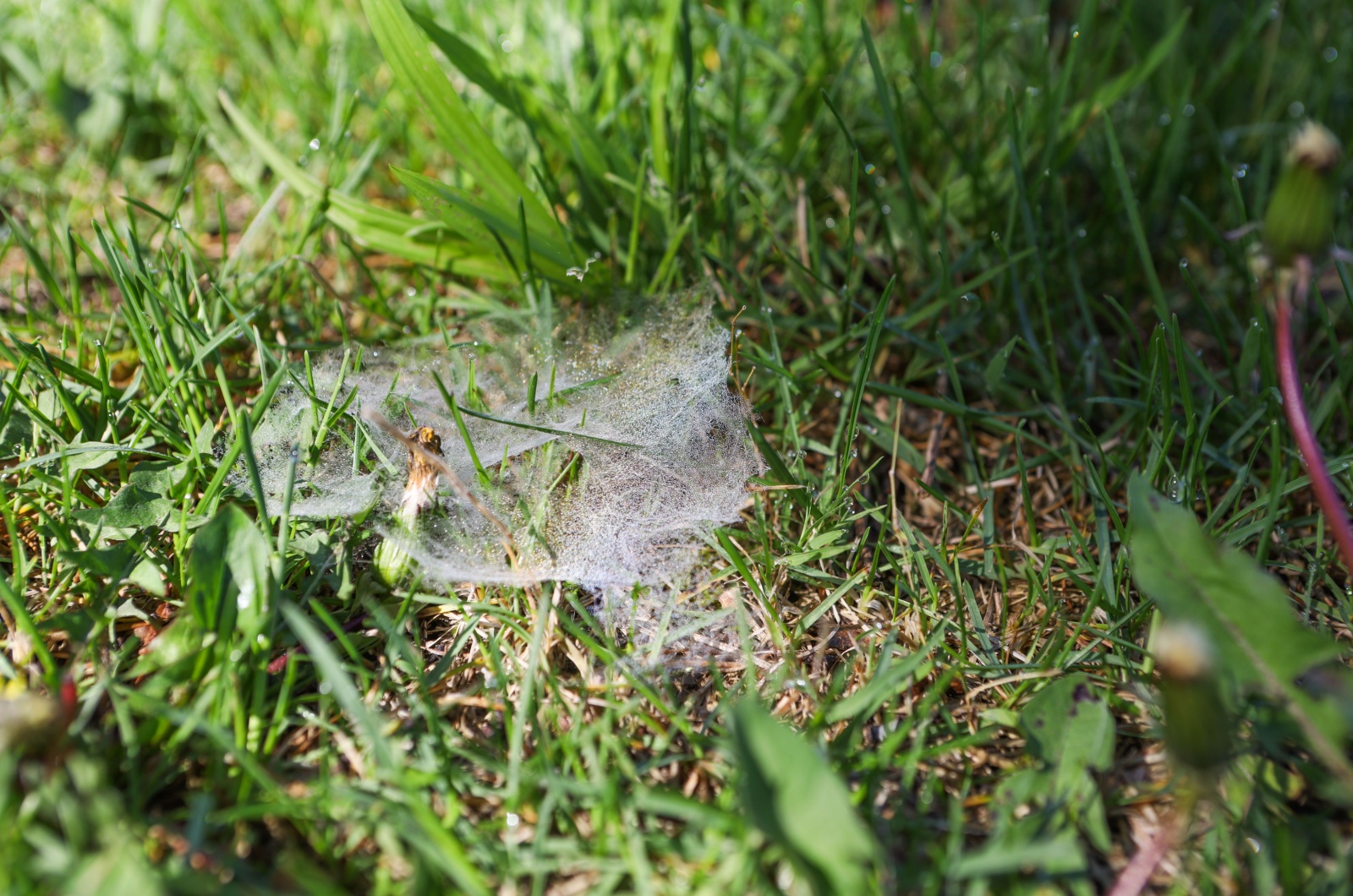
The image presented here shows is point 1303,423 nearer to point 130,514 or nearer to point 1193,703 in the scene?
point 1193,703

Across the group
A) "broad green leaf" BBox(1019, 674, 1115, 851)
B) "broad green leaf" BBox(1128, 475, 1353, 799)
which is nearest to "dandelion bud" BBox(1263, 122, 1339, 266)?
"broad green leaf" BBox(1128, 475, 1353, 799)

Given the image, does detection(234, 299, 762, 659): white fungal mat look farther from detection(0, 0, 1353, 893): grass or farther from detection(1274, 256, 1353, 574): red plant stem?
detection(1274, 256, 1353, 574): red plant stem

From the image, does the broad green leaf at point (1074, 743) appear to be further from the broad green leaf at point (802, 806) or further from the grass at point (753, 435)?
the broad green leaf at point (802, 806)

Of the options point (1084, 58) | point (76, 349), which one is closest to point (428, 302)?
point (76, 349)

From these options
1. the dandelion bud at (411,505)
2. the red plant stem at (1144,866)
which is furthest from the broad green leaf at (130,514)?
the red plant stem at (1144,866)

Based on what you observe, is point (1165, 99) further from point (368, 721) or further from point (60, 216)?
point (60, 216)
